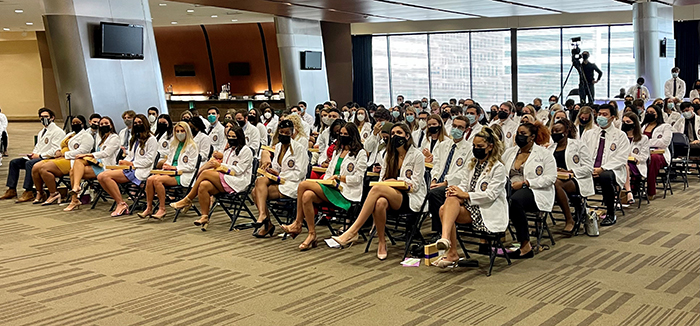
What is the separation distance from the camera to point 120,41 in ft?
36.6

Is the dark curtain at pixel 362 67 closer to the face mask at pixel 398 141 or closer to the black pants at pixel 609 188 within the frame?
the black pants at pixel 609 188

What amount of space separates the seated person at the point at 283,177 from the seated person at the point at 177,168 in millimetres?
1335

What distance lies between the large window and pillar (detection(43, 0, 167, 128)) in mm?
14620

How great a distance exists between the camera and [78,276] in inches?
228

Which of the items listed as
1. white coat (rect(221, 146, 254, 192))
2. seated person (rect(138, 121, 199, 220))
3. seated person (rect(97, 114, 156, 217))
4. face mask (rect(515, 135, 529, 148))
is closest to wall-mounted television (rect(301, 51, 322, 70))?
seated person (rect(97, 114, 156, 217))

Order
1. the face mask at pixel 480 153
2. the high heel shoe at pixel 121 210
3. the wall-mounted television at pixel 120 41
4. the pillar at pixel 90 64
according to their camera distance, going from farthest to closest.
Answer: the wall-mounted television at pixel 120 41, the pillar at pixel 90 64, the high heel shoe at pixel 121 210, the face mask at pixel 480 153

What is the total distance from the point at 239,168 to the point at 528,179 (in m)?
3.13

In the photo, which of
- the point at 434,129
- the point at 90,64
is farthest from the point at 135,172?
the point at 434,129

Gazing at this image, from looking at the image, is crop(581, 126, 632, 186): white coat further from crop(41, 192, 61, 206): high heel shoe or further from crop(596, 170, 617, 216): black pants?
crop(41, 192, 61, 206): high heel shoe

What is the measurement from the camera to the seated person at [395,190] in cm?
601

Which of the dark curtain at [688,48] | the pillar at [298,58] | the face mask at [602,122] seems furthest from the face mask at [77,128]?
the dark curtain at [688,48]

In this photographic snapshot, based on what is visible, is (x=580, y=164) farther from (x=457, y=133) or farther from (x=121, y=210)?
(x=121, y=210)

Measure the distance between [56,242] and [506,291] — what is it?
4802 millimetres

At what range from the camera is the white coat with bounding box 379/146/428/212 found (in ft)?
20.0
